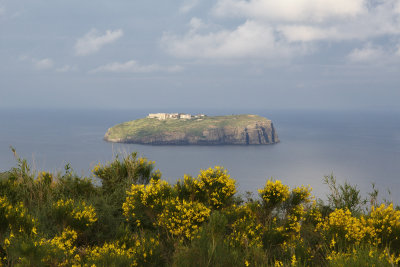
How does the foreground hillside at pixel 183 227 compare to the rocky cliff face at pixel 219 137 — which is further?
the rocky cliff face at pixel 219 137

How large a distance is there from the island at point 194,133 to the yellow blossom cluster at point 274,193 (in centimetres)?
17019

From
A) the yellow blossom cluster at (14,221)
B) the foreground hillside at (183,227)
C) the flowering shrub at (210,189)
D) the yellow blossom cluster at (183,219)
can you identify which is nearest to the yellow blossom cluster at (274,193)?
the foreground hillside at (183,227)

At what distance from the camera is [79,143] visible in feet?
521

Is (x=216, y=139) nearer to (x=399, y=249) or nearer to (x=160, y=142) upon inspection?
(x=160, y=142)

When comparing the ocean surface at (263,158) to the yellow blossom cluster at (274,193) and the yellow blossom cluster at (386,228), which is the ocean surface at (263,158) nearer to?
the yellow blossom cluster at (274,193)

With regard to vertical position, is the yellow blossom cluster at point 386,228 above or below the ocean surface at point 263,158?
above

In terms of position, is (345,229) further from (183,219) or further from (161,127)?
(161,127)

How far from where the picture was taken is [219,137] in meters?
188

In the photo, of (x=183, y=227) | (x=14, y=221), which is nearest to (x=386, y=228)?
(x=183, y=227)

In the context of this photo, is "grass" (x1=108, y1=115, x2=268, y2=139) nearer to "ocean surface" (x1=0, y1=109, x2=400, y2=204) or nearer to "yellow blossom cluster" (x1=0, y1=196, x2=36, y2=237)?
"ocean surface" (x1=0, y1=109, x2=400, y2=204)

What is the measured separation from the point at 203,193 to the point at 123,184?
2.64 meters

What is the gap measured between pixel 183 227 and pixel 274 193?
2314 mm

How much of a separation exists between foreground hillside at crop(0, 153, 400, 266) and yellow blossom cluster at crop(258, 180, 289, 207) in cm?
2

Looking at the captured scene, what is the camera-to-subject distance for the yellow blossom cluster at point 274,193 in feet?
21.5
